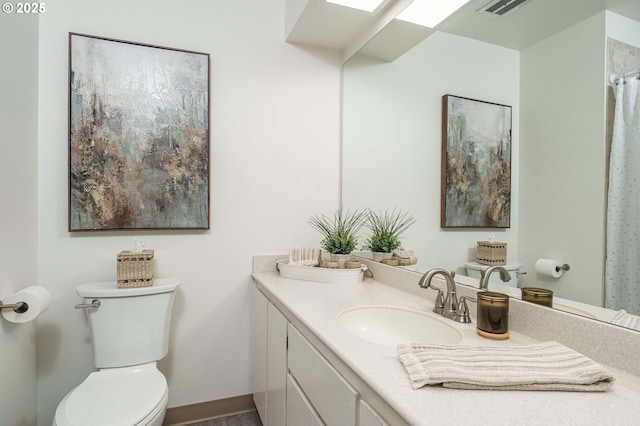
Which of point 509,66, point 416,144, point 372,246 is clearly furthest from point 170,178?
point 509,66

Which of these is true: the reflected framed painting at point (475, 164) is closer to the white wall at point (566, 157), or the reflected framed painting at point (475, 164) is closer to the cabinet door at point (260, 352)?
the white wall at point (566, 157)

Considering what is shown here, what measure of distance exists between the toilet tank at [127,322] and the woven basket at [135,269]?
39 mm

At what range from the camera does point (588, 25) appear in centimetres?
89

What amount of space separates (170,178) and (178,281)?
20.9 inches

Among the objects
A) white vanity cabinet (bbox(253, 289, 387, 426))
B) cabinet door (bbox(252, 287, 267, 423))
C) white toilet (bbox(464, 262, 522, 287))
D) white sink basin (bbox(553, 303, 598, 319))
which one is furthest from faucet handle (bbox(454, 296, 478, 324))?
cabinet door (bbox(252, 287, 267, 423))

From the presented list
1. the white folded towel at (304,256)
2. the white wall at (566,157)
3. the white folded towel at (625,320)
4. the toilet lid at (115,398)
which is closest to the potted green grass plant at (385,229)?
the white folded towel at (304,256)

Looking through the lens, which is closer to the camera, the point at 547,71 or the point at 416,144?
the point at 547,71

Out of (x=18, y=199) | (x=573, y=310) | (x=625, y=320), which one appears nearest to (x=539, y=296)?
(x=573, y=310)

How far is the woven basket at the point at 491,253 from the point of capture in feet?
3.74

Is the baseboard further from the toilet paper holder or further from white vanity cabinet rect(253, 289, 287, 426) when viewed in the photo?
the toilet paper holder

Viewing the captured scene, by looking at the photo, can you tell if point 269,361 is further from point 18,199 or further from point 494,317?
point 18,199

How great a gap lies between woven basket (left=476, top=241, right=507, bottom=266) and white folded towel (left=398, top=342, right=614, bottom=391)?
1.25 feet

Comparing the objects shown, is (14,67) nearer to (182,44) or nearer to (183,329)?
(182,44)

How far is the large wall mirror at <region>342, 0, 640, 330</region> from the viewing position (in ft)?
2.85
